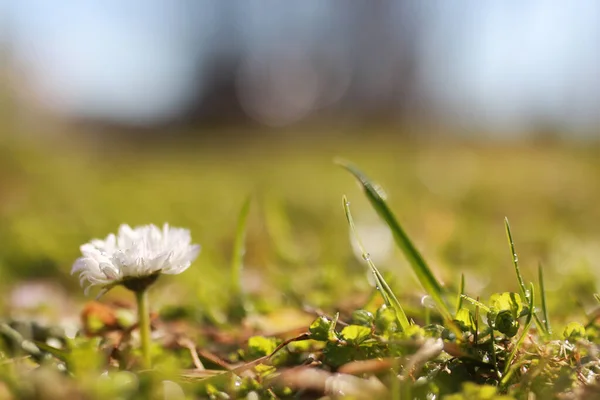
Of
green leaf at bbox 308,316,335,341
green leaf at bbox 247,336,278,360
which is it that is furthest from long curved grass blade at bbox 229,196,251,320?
green leaf at bbox 308,316,335,341

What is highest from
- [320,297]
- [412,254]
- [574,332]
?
[412,254]

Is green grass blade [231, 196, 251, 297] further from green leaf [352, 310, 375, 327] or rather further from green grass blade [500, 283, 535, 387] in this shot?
green grass blade [500, 283, 535, 387]

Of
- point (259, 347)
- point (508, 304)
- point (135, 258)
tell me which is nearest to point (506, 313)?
point (508, 304)

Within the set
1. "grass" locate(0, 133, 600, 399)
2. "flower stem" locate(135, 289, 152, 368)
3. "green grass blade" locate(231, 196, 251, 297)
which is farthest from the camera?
"green grass blade" locate(231, 196, 251, 297)

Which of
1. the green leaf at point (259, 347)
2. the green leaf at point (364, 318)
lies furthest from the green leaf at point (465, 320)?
the green leaf at point (259, 347)

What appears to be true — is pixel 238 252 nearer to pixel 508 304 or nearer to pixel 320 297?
pixel 320 297

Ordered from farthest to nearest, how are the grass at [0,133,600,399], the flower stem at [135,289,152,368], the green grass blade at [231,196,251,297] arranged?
the green grass blade at [231,196,251,297], the flower stem at [135,289,152,368], the grass at [0,133,600,399]

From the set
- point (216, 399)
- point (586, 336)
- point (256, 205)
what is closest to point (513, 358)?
point (586, 336)

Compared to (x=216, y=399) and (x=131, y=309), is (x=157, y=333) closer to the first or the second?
(x=131, y=309)
